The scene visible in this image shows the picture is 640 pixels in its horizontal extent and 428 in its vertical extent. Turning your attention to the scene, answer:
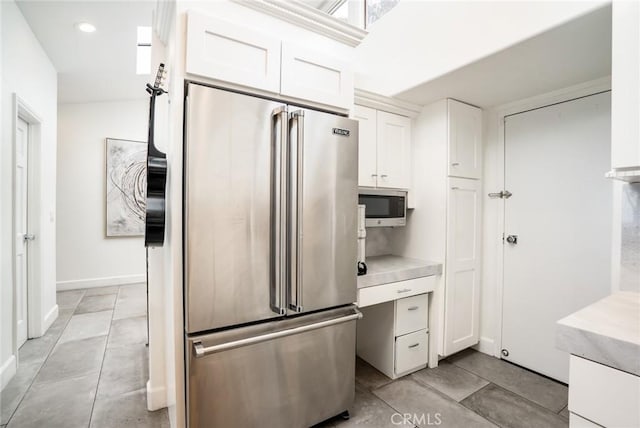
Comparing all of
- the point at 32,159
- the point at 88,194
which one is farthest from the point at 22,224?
the point at 88,194

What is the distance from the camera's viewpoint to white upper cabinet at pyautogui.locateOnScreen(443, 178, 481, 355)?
8.20ft

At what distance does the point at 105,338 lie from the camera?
3018mm

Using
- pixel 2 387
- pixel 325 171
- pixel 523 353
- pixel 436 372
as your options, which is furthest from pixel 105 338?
pixel 523 353

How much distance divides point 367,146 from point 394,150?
320 mm

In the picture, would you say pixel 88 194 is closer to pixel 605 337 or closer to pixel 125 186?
pixel 125 186

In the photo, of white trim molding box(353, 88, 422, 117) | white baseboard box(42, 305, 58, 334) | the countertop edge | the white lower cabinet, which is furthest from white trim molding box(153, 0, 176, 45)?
white baseboard box(42, 305, 58, 334)

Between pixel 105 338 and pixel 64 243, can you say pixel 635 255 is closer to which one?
pixel 105 338

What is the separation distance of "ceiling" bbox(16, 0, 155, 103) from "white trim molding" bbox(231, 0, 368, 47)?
1763 mm

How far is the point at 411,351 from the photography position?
2.38 meters

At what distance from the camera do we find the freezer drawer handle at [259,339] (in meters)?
1.35

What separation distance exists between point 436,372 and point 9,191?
11.9ft

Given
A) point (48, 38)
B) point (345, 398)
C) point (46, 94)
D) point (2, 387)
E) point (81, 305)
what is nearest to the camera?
point (345, 398)

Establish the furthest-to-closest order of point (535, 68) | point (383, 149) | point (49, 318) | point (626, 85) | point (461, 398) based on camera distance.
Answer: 1. point (49, 318)
2. point (383, 149)
3. point (461, 398)
4. point (535, 68)
5. point (626, 85)

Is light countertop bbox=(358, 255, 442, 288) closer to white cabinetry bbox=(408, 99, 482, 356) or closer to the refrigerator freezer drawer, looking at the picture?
white cabinetry bbox=(408, 99, 482, 356)
